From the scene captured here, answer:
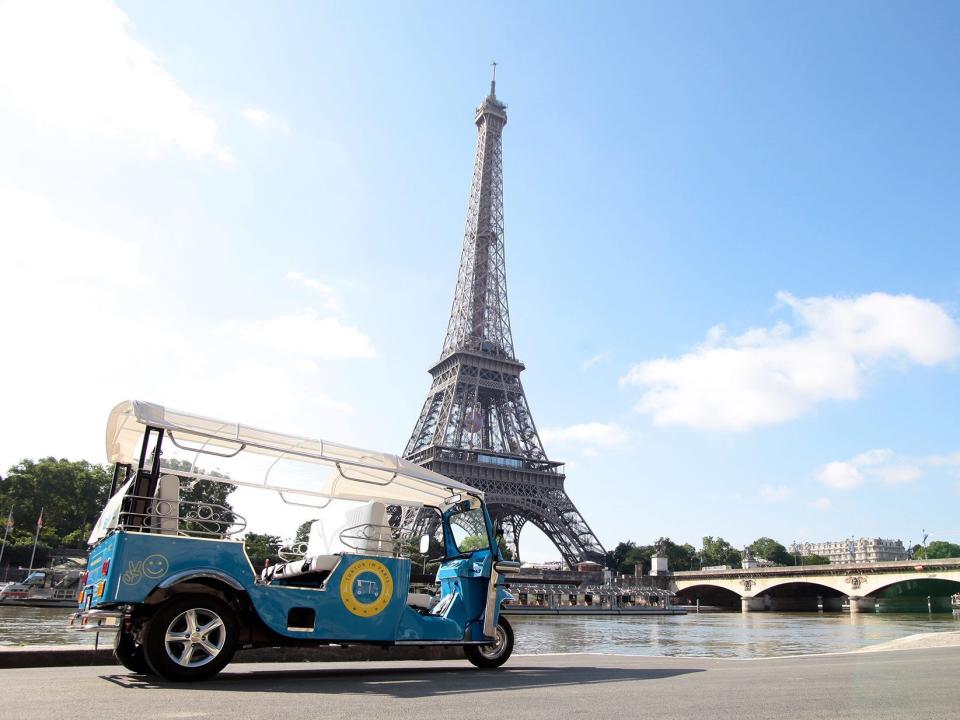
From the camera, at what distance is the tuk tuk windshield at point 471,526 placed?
10.3m

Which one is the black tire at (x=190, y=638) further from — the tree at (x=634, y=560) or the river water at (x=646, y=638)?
the tree at (x=634, y=560)

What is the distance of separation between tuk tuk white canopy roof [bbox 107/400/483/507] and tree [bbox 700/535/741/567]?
138214mm

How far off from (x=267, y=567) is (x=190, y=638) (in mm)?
2095

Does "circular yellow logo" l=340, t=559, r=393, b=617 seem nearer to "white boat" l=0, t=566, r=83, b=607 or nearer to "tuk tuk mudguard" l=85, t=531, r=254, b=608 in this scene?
"tuk tuk mudguard" l=85, t=531, r=254, b=608

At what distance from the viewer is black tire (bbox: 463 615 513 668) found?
32.3 ft

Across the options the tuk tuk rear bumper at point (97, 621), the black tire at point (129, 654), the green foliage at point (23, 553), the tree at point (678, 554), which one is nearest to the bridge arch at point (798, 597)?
the tree at point (678, 554)

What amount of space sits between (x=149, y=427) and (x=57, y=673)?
2.76m

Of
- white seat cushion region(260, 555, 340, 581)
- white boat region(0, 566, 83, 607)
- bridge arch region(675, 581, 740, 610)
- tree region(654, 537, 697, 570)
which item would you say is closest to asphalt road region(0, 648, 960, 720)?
white seat cushion region(260, 555, 340, 581)

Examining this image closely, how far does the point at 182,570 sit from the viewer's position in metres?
7.46

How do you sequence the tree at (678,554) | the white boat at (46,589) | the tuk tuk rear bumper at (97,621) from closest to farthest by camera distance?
the tuk tuk rear bumper at (97,621)
the white boat at (46,589)
the tree at (678,554)

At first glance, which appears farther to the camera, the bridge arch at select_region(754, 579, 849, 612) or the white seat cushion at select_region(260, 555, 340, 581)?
the bridge arch at select_region(754, 579, 849, 612)

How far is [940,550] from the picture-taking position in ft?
488

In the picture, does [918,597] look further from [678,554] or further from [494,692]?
[494,692]

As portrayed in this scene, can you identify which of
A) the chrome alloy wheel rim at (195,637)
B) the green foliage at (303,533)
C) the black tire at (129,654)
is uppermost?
the green foliage at (303,533)
